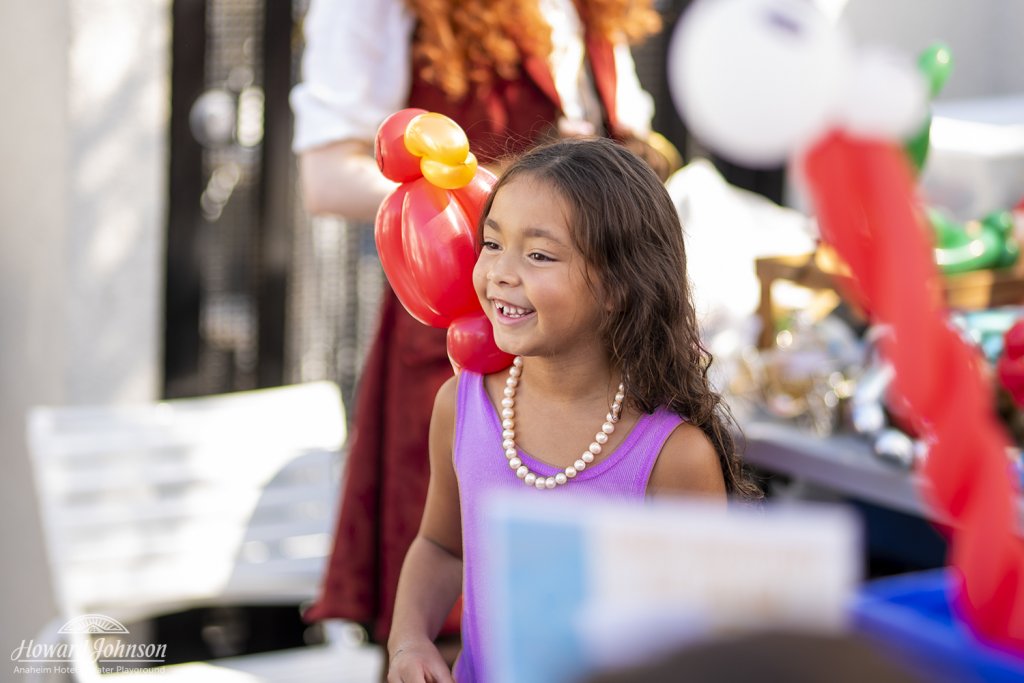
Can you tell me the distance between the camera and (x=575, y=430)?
102cm

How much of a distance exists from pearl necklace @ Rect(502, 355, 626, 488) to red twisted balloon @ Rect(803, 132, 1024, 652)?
51cm

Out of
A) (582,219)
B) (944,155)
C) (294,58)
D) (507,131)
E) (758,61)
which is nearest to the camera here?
(758,61)

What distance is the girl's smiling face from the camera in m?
0.96

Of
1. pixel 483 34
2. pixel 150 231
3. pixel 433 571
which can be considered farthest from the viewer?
pixel 150 231

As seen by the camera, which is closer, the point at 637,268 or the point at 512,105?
the point at 637,268

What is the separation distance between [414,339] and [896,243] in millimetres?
1150

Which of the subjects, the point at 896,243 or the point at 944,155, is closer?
the point at 896,243

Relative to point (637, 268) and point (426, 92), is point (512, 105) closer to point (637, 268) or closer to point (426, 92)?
point (426, 92)

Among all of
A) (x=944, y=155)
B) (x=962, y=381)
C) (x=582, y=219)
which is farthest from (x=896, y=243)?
(x=944, y=155)

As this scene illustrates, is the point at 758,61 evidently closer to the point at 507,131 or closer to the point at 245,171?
the point at 507,131

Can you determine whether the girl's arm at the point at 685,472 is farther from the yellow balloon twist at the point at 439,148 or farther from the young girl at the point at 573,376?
the yellow balloon twist at the point at 439,148

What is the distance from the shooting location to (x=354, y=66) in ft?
4.86

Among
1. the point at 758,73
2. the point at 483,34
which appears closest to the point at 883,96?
the point at 758,73

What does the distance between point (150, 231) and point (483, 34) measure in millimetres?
1241
